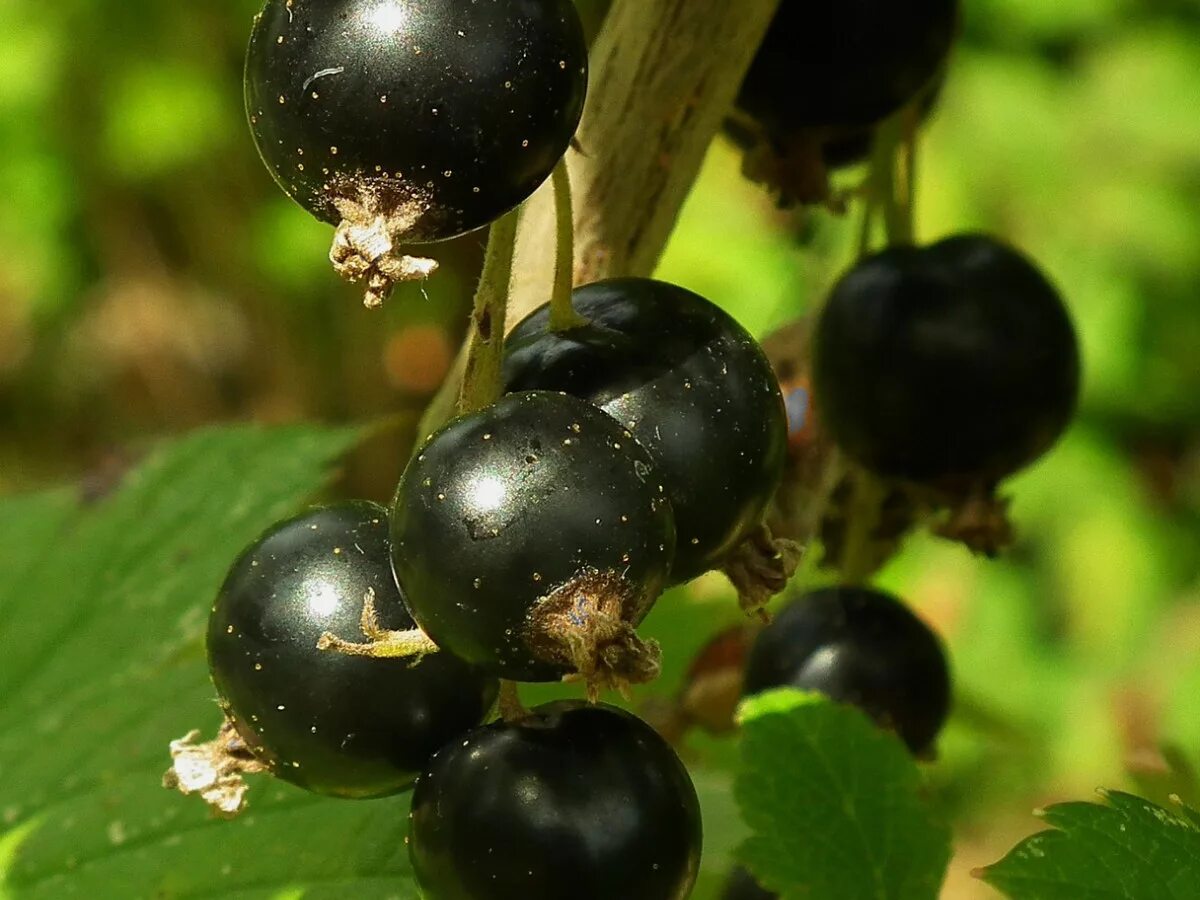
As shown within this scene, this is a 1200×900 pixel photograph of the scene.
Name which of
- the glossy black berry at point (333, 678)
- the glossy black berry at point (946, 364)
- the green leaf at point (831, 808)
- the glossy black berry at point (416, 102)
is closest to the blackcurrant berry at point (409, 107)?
the glossy black berry at point (416, 102)

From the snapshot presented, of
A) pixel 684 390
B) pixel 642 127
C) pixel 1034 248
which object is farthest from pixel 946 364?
pixel 1034 248

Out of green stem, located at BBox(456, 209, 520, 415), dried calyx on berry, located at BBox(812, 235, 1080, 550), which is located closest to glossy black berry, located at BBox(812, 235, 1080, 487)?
dried calyx on berry, located at BBox(812, 235, 1080, 550)

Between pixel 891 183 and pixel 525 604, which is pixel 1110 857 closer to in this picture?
pixel 525 604

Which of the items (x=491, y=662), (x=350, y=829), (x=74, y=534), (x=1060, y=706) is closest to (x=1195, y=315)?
(x=1060, y=706)

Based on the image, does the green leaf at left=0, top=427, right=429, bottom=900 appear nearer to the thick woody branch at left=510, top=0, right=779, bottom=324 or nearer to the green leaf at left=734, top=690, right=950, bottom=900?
the green leaf at left=734, top=690, right=950, bottom=900

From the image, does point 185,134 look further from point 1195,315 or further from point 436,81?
point 436,81
